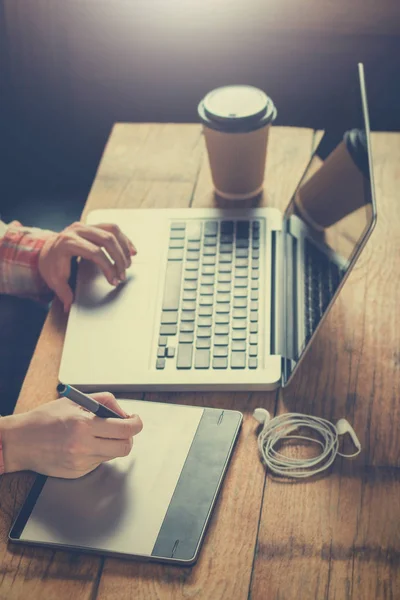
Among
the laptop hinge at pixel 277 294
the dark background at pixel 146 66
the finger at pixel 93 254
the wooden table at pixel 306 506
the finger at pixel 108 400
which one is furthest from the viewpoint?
the dark background at pixel 146 66

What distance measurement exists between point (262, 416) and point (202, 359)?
0.38 feet

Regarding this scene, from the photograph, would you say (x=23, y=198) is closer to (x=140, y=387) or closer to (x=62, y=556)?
(x=140, y=387)

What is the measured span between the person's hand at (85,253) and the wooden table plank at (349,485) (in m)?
0.32

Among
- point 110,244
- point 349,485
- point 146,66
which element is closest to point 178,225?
point 110,244

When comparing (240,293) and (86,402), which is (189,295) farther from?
(86,402)

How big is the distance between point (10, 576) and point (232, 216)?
0.63 metres

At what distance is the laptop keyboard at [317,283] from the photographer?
0.82 meters

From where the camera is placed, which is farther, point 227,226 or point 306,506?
point 227,226

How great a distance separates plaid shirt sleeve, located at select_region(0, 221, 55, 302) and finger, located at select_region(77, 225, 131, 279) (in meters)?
0.10

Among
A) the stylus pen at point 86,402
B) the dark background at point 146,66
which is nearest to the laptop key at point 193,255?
the stylus pen at point 86,402

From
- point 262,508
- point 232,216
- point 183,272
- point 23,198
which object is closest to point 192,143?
point 232,216

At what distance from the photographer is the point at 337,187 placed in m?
0.92

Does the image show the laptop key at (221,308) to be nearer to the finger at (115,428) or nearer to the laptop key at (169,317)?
the laptop key at (169,317)

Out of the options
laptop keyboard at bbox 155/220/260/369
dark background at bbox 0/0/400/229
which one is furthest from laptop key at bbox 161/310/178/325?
dark background at bbox 0/0/400/229
